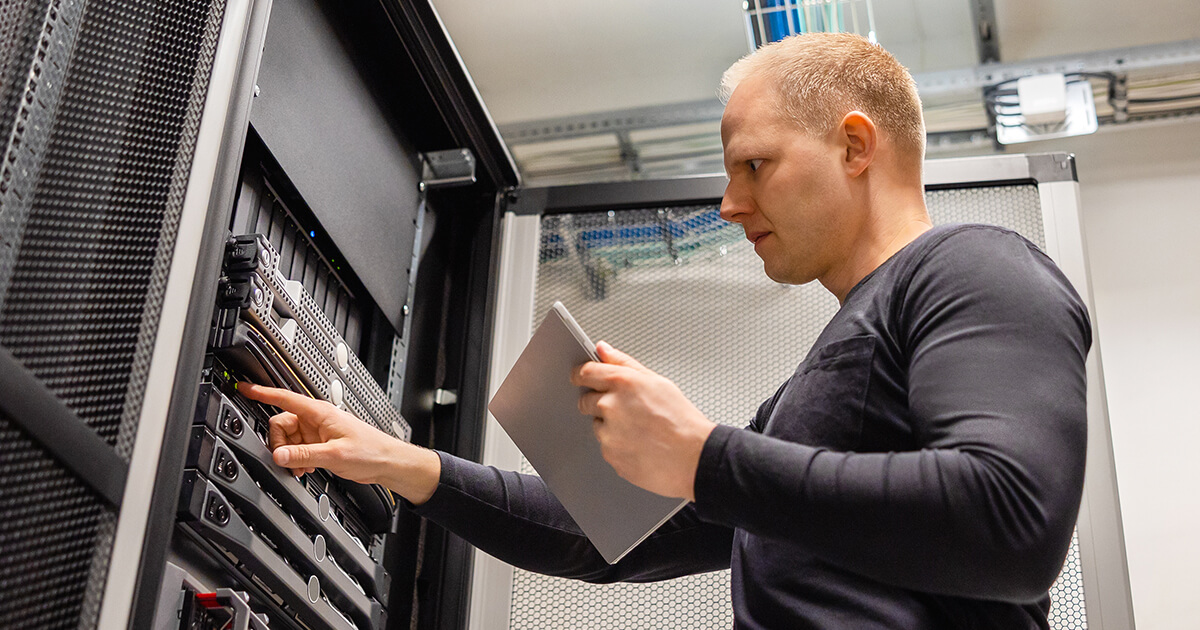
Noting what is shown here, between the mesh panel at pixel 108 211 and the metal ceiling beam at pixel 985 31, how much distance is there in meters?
1.97

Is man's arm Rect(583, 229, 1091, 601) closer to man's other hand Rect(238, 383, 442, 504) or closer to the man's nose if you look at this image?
the man's nose

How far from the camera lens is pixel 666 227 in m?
2.01

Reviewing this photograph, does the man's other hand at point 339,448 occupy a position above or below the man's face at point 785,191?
below

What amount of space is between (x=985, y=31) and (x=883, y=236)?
1626mm

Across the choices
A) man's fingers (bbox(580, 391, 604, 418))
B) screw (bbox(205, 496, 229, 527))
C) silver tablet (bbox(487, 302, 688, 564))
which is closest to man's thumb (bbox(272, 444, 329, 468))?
screw (bbox(205, 496, 229, 527))

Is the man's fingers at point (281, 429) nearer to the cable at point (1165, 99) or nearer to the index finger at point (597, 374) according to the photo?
the index finger at point (597, 374)

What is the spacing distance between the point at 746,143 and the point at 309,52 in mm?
676

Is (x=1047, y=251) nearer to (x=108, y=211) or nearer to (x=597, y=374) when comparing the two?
(x=597, y=374)

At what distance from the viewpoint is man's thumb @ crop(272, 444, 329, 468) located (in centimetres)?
116

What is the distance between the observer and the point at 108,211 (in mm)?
931

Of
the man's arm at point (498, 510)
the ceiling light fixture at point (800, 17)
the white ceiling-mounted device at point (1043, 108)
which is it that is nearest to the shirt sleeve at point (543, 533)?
the man's arm at point (498, 510)

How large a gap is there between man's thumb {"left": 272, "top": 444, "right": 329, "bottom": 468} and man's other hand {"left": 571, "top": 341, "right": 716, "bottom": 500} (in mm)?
429

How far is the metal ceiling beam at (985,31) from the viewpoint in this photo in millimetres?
Result: 2449

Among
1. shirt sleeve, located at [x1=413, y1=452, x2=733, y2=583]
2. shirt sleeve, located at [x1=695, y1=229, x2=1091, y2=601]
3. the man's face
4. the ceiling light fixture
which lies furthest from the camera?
the ceiling light fixture
